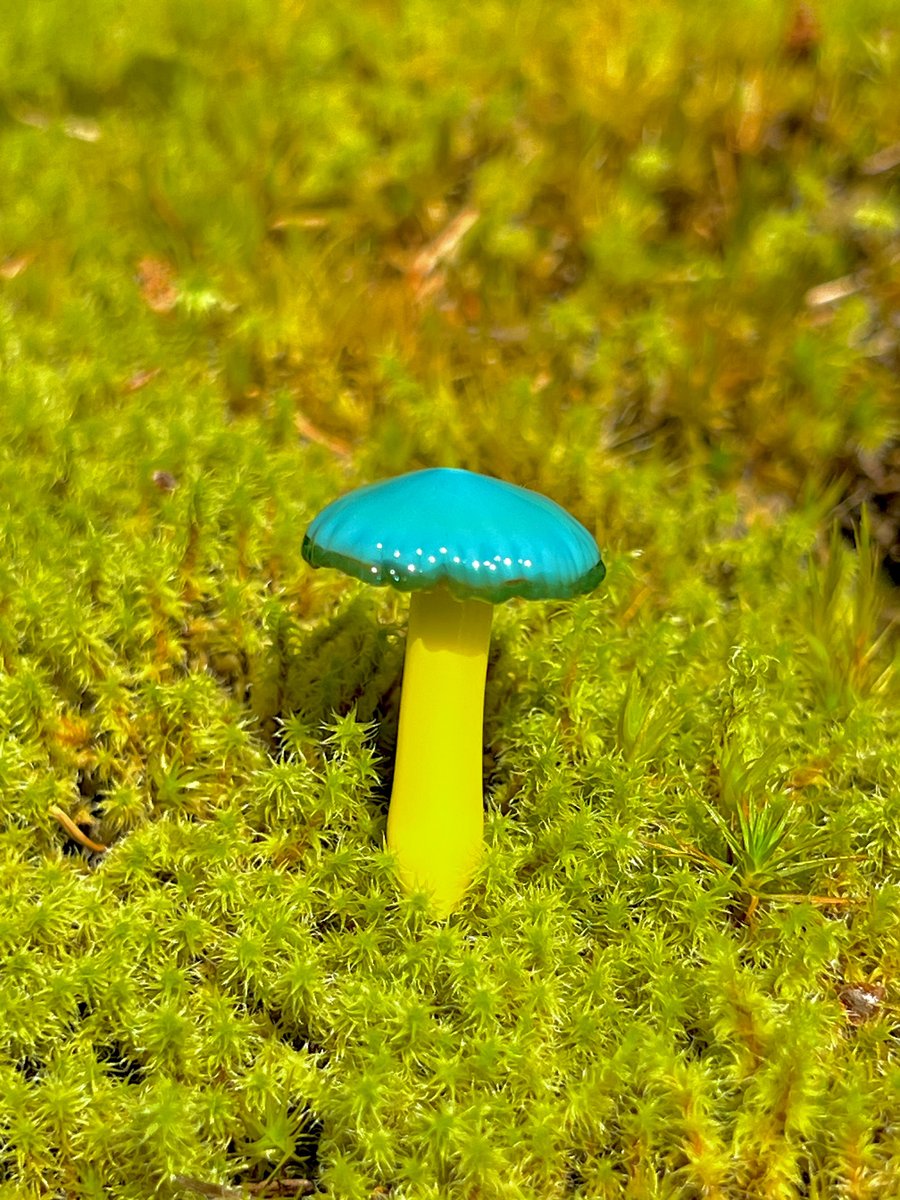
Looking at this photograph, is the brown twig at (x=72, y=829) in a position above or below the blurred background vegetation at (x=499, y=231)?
below

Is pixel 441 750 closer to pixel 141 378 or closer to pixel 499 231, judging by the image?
pixel 141 378

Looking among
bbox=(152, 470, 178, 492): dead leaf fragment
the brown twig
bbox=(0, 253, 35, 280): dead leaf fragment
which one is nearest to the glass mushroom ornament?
the brown twig

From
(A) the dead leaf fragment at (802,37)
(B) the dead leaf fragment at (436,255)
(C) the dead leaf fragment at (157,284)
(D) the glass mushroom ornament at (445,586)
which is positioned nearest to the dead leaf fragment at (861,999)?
(D) the glass mushroom ornament at (445,586)

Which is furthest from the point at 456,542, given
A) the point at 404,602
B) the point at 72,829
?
the point at 72,829

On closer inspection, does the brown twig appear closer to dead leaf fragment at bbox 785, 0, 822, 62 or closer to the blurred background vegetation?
the blurred background vegetation

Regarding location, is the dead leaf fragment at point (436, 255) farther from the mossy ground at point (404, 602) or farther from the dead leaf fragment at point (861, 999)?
the dead leaf fragment at point (861, 999)
